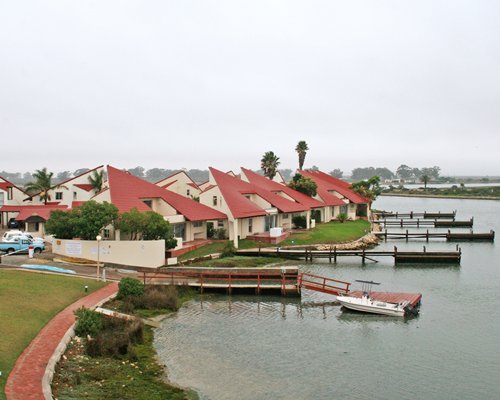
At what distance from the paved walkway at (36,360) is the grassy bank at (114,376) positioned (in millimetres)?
743

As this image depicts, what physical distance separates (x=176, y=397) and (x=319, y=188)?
7272 cm

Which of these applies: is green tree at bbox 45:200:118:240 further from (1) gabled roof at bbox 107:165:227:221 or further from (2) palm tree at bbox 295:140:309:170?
(2) palm tree at bbox 295:140:309:170

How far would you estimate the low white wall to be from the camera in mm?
45344

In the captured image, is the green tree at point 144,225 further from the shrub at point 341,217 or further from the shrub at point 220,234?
the shrub at point 341,217

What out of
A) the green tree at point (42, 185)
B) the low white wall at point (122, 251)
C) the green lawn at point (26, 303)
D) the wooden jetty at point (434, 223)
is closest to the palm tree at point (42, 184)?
the green tree at point (42, 185)

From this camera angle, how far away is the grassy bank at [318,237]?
5469 cm

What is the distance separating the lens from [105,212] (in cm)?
4653

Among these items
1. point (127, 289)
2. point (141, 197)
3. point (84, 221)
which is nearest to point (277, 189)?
point (141, 197)

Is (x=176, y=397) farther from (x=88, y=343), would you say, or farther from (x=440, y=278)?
(x=440, y=278)

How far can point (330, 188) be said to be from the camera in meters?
94.4

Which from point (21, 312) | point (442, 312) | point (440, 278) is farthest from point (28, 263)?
point (440, 278)

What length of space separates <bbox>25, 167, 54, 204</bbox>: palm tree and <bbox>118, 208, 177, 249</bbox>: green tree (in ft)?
104

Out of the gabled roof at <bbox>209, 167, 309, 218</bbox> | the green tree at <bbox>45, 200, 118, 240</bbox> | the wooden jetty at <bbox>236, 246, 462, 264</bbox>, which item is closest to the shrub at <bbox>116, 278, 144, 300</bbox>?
the green tree at <bbox>45, 200, 118, 240</bbox>

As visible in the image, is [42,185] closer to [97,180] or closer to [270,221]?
[97,180]
